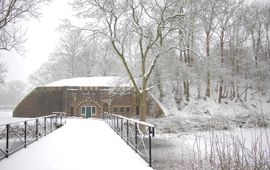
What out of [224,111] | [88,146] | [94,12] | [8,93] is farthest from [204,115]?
[8,93]

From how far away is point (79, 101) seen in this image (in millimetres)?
33250

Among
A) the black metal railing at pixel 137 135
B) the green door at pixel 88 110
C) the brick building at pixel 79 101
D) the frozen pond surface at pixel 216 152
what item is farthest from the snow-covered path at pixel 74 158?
the green door at pixel 88 110

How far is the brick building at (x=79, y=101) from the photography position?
33.0m

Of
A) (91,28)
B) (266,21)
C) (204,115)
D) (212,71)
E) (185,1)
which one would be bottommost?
(204,115)

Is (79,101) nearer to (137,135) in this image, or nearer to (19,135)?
(19,135)

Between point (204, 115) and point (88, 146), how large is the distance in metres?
20.8

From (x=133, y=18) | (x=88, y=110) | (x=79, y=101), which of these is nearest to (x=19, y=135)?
(x=133, y=18)

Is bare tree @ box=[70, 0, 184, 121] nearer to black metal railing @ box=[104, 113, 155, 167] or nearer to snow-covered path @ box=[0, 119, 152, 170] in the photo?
black metal railing @ box=[104, 113, 155, 167]

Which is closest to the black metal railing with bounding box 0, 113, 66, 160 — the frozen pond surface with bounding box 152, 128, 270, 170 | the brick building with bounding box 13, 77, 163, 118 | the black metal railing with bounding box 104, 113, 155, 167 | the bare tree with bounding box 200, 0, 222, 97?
the black metal railing with bounding box 104, 113, 155, 167

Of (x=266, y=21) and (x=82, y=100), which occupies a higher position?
(x=266, y=21)

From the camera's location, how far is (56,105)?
33.8m

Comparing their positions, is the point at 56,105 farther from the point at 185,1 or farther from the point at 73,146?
the point at 73,146

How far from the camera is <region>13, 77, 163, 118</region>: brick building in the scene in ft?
108

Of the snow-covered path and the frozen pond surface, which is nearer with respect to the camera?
the frozen pond surface
